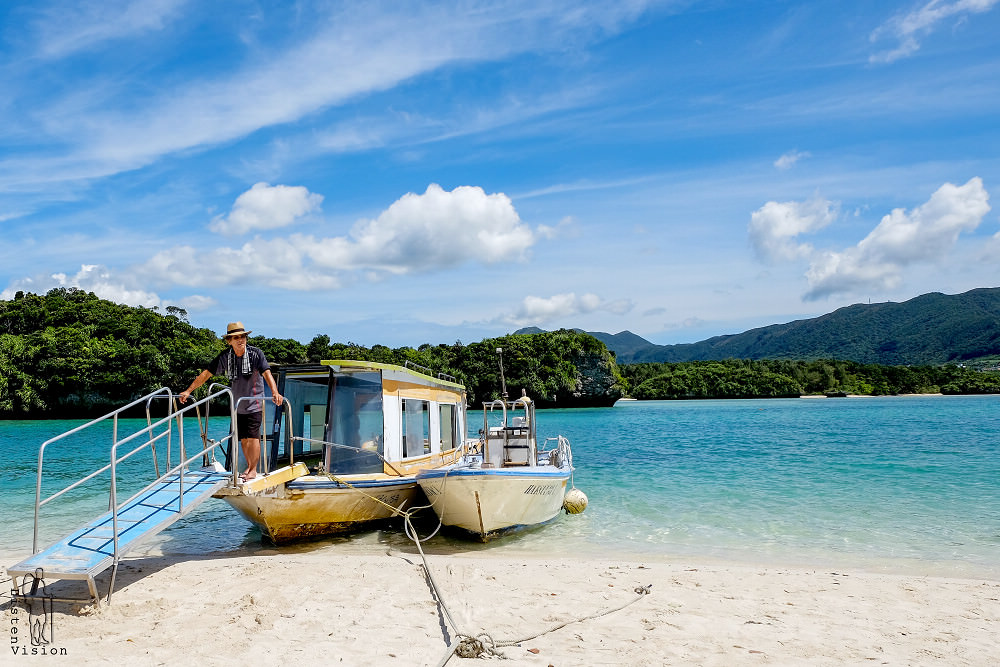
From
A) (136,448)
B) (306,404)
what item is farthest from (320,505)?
(136,448)

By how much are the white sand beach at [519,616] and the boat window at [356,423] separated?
2338 millimetres

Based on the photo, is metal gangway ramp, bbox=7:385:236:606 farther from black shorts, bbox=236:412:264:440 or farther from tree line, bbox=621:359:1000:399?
tree line, bbox=621:359:1000:399

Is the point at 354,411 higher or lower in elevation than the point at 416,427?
higher

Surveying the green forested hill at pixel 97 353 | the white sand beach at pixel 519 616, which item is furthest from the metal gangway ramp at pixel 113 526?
the green forested hill at pixel 97 353

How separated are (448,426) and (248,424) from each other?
23.1ft

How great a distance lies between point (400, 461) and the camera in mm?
12242

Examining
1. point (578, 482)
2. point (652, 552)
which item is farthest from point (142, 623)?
point (578, 482)

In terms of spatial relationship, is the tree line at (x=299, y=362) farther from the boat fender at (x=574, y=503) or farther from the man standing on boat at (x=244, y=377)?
the man standing on boat at (x=244, y=377)

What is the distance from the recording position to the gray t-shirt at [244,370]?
9.45 m

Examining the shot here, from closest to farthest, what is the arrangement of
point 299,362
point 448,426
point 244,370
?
point 244,370
point 448,426
point 299,362

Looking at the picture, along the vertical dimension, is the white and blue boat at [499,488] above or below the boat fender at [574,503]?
above

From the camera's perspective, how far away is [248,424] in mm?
9570

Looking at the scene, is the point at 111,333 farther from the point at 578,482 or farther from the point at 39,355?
the point at 578,482

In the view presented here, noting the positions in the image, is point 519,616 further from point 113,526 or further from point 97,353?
point 97,353
